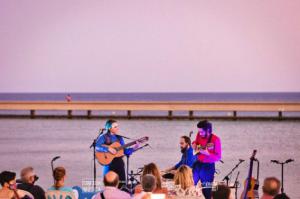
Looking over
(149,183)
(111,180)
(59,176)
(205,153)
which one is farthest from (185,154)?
(111,180)

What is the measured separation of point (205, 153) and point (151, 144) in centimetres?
1445

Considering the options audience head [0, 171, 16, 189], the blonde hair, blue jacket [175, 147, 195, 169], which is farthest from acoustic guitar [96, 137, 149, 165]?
audience head [0, 171, 16, 189]

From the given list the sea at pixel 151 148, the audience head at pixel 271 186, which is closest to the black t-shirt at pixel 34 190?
the audience head at pixel 271 186

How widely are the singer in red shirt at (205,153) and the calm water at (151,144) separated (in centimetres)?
316

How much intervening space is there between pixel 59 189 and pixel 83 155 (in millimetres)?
14233

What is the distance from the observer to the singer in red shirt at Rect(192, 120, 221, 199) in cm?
1230

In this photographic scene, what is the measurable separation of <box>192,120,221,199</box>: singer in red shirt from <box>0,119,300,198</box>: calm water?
3.16m

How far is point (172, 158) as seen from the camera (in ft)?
72.8

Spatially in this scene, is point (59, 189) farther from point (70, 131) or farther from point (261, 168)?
point (70, 131)

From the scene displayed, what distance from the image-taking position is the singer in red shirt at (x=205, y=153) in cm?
1230

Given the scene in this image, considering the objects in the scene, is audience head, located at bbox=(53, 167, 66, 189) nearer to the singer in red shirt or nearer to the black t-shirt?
the black t-shirt

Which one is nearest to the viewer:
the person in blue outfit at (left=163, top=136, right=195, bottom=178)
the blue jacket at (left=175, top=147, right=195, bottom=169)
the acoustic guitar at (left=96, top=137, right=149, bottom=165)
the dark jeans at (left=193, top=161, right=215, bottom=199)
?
the dark jeans at (left=193, top=161, right=215, bottom=199)

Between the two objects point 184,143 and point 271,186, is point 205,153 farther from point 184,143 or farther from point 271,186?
point 271,186

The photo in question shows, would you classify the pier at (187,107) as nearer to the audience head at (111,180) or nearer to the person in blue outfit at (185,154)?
the person in blue outfit at (185,154)
